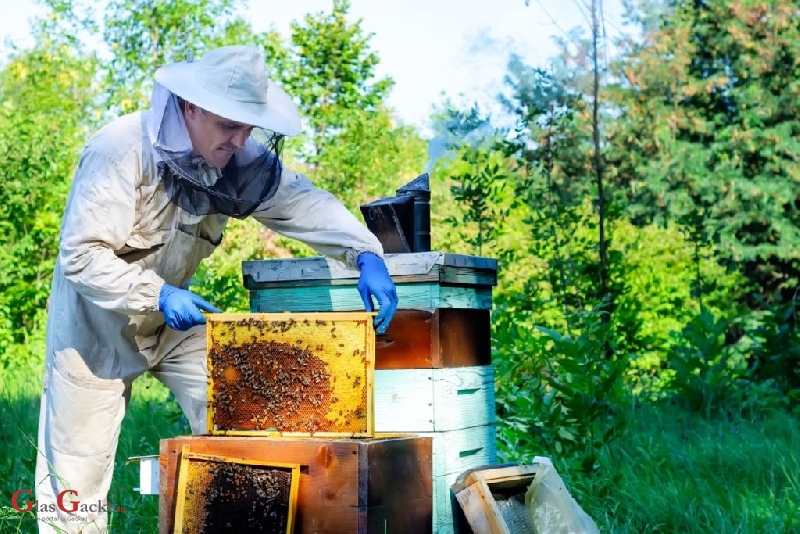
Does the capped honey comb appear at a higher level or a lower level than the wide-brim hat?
lower

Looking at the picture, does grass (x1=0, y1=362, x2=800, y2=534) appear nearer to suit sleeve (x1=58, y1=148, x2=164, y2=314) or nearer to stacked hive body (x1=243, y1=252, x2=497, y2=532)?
stacked hive body (x1=243, y1=252, x2=497, y2=532)

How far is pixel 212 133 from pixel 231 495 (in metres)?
1.06

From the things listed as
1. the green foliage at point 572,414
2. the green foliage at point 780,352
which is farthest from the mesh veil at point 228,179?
the green foliage at point 780,352

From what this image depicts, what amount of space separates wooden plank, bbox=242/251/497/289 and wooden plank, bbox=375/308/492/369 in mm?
130

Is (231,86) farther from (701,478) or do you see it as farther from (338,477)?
(701,478)

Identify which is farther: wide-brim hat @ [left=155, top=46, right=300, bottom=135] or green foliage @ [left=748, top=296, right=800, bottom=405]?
green foliage @ [left=748, top=296, right=800, bottom=405]

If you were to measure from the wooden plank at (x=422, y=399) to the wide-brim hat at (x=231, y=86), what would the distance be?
87 cm

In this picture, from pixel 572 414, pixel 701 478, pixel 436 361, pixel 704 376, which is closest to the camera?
pixel 436 361

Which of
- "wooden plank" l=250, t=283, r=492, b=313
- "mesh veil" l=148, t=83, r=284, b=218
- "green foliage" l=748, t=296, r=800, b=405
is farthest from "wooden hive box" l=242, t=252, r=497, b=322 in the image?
"green foliage" l=748, t=296, r=800, b=405

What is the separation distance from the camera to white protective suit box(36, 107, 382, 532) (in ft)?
9.12

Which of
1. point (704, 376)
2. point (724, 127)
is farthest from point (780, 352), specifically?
point (724, 127)

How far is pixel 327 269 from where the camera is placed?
11.1 feet

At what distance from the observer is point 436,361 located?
3107mm

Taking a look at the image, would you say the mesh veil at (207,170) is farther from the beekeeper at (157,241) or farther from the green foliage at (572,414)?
the green foliage at (572,414)
